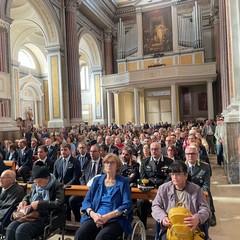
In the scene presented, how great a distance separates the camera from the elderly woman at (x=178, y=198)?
8.18 feet

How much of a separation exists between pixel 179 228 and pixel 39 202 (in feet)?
4.81

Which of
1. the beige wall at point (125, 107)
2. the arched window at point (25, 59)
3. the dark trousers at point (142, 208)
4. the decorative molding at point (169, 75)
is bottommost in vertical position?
the dark trousers at point (142, 208)

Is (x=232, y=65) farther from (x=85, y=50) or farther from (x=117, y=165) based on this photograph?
(x=85, y=50)

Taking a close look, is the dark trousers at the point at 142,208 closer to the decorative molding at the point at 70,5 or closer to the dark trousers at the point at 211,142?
the dark trousers at the point at 211,142

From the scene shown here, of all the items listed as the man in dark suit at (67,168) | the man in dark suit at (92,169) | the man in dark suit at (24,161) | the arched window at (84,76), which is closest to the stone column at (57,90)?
the man in dark suit at (24,161)

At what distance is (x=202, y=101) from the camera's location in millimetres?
18047

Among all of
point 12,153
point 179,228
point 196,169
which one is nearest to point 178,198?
point 179,228

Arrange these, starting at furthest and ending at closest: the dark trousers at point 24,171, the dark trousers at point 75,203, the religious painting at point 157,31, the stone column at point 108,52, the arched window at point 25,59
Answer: the arched window at point 25,59 → the stone column at point 108,52 → the religious painting at point 157,31 → the dark trousers at point 24,171 → the dark trousers at point 75,203

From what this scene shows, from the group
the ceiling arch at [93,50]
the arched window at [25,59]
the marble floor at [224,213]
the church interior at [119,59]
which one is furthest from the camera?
the arched window at [25,59]

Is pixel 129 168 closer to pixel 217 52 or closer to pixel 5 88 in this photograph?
pixel 5 88

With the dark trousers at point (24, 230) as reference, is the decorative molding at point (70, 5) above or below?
above

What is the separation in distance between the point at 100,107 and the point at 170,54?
615 centimetres

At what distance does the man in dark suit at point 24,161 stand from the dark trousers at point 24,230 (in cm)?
288

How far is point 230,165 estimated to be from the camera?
19.3 ft
